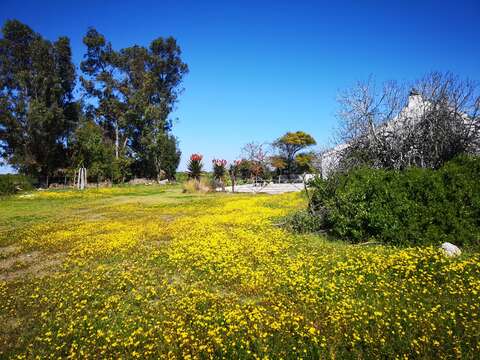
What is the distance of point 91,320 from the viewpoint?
189 inches

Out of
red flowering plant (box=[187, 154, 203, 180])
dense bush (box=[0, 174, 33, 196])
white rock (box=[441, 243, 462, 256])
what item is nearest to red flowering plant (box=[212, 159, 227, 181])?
red flowering plant (box=[187, 154, 203, 180])

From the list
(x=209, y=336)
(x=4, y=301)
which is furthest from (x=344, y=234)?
(x=4, y=301)

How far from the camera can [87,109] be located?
48.6 m

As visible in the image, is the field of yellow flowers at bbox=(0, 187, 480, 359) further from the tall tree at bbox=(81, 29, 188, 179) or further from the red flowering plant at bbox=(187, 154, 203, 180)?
the tall tree at bbox=(81, 29, 188, 179)

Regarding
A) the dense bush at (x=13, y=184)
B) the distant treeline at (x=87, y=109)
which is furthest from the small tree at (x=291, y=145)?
the dense bush at (x=13, y=184)

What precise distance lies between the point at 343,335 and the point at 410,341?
80 centimetres

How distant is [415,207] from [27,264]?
9844 millimetres

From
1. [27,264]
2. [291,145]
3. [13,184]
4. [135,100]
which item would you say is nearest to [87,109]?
[135,100]

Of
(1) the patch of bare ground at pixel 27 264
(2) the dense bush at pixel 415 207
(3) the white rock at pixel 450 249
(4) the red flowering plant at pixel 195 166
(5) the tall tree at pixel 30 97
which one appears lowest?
(1) the patch of bare ground at pixel 27 264

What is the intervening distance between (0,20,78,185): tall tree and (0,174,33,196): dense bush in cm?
614

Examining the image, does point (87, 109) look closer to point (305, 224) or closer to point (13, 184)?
point (13, 184)

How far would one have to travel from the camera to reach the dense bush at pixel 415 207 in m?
7.59

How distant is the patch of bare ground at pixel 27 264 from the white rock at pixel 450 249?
898 cm

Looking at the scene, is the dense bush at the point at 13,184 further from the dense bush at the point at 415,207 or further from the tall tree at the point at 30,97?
the dense bush at the point at 415,207
